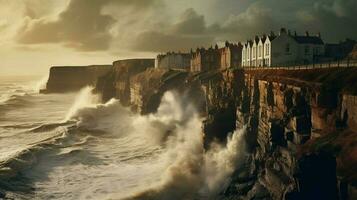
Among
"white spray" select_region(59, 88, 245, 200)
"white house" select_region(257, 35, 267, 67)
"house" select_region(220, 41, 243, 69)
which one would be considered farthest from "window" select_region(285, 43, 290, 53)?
"house" select_region(220, 41, 243, 69)

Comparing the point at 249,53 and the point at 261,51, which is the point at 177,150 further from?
the point at 249,53

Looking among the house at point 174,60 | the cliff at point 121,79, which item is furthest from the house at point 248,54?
the house at point 174,60

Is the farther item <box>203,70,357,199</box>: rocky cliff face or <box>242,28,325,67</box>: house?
<box>242,28,325,67</box>: house

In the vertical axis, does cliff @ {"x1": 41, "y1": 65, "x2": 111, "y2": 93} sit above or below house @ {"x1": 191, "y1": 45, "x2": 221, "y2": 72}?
below

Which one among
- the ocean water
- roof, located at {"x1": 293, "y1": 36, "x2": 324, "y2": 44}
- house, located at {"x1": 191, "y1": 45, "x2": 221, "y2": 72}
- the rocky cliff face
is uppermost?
roof, located at {"x1": 293, "y1": 36, "x2": 324, "y2": 44}

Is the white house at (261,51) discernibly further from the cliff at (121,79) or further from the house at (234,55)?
the cliff at (121,79)

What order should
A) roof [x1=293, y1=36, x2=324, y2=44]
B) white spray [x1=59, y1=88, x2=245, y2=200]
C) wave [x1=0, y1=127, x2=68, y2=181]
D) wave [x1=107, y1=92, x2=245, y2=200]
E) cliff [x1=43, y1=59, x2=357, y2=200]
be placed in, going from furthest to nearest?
roof [x1=293, y1=36, x2=324, y2=44] < wave [x1=0, y1=127, x2=68, y2=181] < white spray [x1=59, y1=88, x2=245, y2=200] < wave [x1=107, y1=92, x2=245, y2=200] < cliff [x1=43, y1=59, x2=357, y2=200]

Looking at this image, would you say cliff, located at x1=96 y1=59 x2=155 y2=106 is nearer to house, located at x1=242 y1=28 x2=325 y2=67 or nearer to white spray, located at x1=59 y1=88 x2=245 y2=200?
white spray, located at x1=59 y1=88 x2=245 y2=200

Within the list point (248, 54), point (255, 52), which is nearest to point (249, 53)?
point (248, 54)
